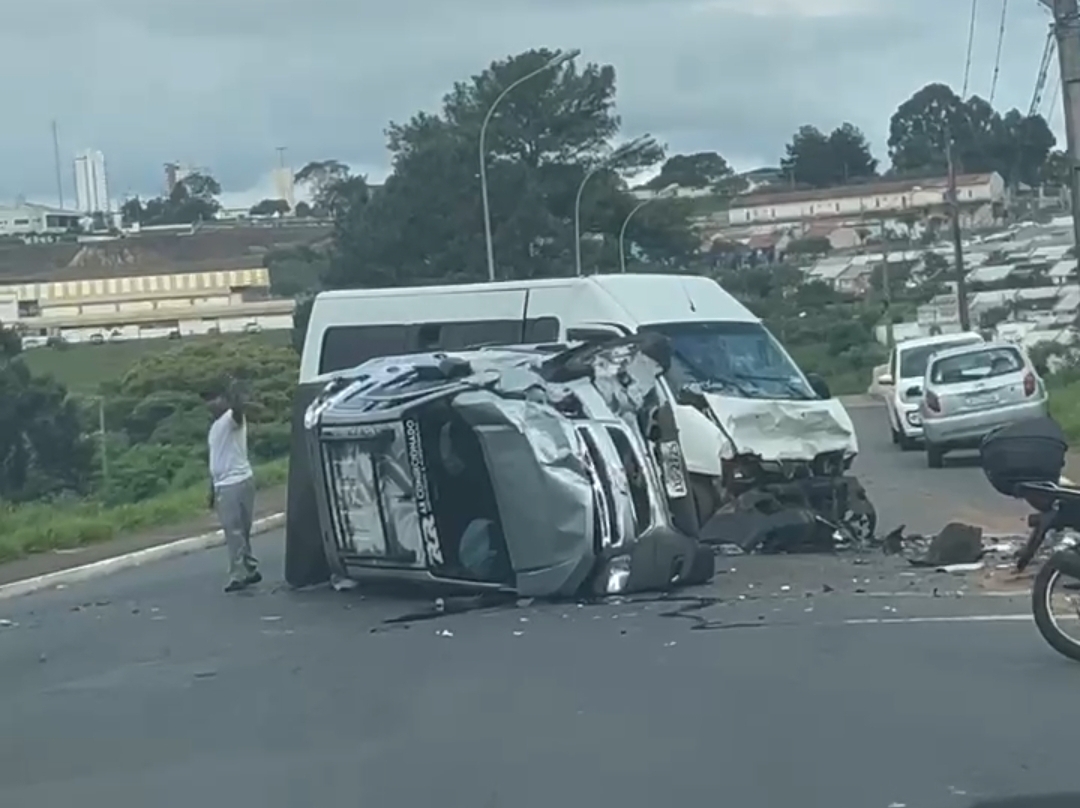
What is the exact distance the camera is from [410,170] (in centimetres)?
7112

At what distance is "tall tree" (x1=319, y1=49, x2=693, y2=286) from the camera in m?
68.9

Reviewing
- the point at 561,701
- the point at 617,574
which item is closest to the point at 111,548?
the point at 617,574

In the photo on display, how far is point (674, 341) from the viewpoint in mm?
18875

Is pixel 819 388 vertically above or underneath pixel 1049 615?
above

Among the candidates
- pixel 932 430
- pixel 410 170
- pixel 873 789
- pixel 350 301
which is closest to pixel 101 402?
pixel 932 430

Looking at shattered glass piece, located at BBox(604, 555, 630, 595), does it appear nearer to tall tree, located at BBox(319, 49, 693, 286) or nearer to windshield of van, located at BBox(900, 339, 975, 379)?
windshield of van, located at BBox(900, 339, 975, 379)

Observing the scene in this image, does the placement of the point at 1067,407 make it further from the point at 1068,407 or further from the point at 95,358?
the point at 95,358

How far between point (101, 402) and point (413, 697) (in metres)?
33.7

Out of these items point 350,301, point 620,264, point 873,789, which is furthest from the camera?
point 620,264

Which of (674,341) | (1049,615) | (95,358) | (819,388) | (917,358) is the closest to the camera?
(1049,615)

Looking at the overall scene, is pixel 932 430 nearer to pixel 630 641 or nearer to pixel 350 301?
pixel 350 301

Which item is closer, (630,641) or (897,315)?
(630,641)

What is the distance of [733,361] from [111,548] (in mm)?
8232

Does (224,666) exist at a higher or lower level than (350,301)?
lower
